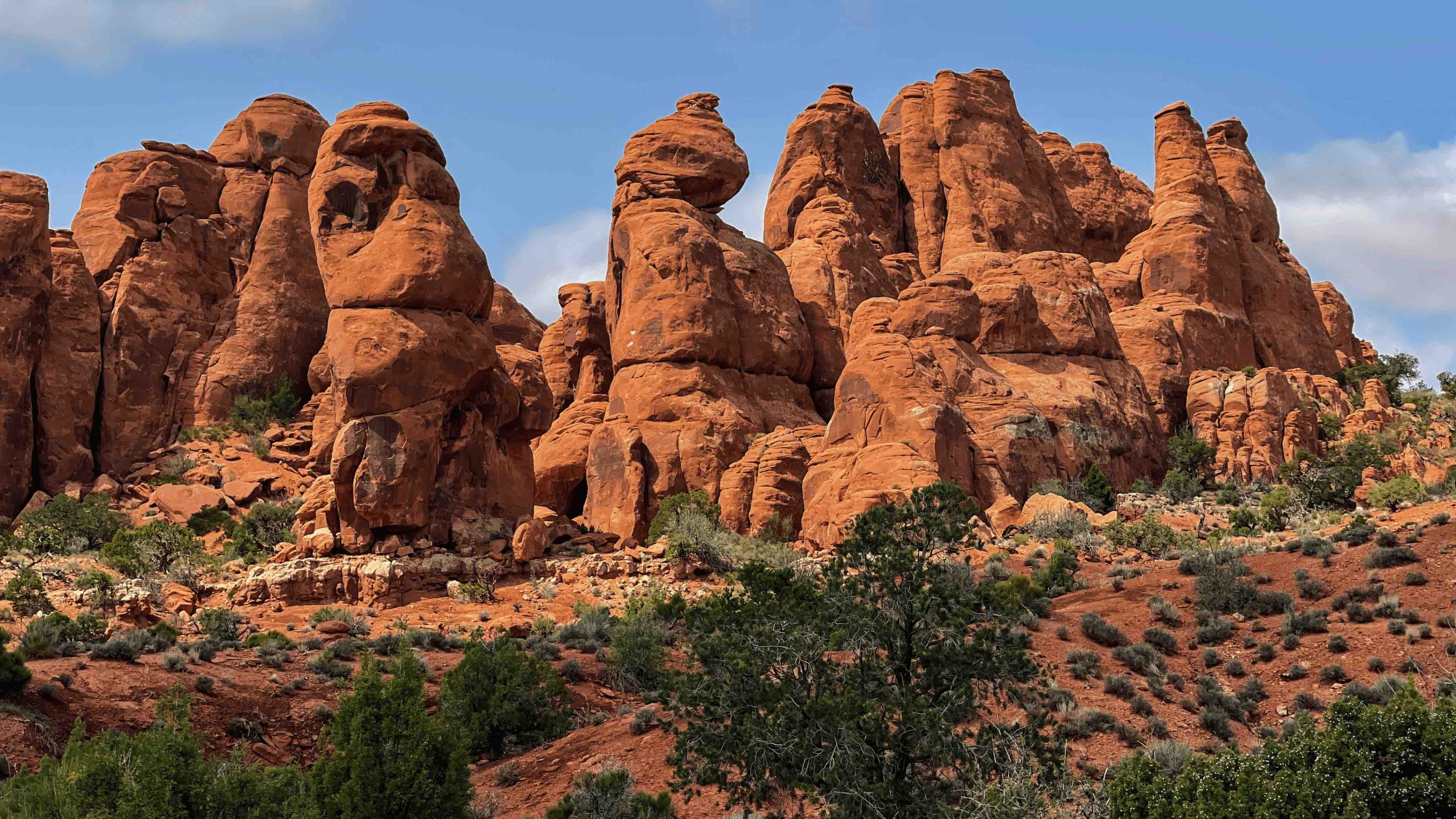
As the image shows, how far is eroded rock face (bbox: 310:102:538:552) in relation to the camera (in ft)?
108

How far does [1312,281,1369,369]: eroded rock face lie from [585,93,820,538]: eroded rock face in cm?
3306

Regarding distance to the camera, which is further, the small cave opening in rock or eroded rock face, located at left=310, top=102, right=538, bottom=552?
the small cave opening in rock

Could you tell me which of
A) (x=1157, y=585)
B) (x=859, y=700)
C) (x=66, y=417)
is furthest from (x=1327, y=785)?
(x=66, y=417)

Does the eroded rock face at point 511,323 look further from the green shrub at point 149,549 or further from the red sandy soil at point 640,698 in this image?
the red sandy soil at point 640,698

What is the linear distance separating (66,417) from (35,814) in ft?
105

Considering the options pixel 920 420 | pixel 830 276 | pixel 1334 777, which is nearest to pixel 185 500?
pixel 920 420

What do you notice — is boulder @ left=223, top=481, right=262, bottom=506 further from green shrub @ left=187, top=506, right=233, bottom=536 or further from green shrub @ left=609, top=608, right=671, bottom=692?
green shrub @ left=609, top=608, right=671, bottom=692

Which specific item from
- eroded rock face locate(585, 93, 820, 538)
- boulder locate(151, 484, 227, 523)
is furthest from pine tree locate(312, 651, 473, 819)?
boulder locate(151, 484, 227, 523)

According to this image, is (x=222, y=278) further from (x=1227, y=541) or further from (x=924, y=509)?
(x=924, y=509)

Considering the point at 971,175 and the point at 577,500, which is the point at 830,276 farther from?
the point at 577,500

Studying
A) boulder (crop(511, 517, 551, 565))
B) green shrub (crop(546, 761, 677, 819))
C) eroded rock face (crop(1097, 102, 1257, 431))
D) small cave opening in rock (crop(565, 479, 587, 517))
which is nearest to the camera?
green shrub (crop(546, 761, 677, 819))

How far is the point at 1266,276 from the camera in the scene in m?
58.5

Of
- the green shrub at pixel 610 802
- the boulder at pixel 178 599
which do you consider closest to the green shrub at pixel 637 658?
the green shrub at pixel 610 802

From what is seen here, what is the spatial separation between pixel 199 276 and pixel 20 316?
9170 millimetres
